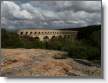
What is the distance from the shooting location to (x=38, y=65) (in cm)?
143

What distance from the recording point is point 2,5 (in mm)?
1430

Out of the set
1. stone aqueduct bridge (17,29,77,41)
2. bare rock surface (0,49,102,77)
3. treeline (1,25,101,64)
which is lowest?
bare rock surface (0,49,102,77)

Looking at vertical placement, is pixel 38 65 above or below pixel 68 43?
below

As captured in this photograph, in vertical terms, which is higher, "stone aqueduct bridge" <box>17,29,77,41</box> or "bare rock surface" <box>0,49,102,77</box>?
"stone aqueduct bridge" <box>17,29,77,41</box>

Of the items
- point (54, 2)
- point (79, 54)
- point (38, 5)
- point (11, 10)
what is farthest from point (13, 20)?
point (79, 54)

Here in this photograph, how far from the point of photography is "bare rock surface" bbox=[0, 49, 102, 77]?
4.67 ft

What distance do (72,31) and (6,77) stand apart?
0.53m

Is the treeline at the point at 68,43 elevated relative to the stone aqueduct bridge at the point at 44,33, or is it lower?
lower

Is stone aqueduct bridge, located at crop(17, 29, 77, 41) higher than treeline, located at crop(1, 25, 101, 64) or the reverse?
higher

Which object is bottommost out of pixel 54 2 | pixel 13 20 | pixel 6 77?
pixel 6 77

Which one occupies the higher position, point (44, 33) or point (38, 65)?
point (44, 33)

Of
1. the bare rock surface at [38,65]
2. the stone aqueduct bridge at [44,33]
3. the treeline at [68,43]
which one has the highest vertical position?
the stone aqueduct bridge at [44,33]

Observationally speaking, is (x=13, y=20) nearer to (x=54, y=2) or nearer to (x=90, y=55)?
(x=54, y=2)

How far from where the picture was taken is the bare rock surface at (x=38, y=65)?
4.67 feet
